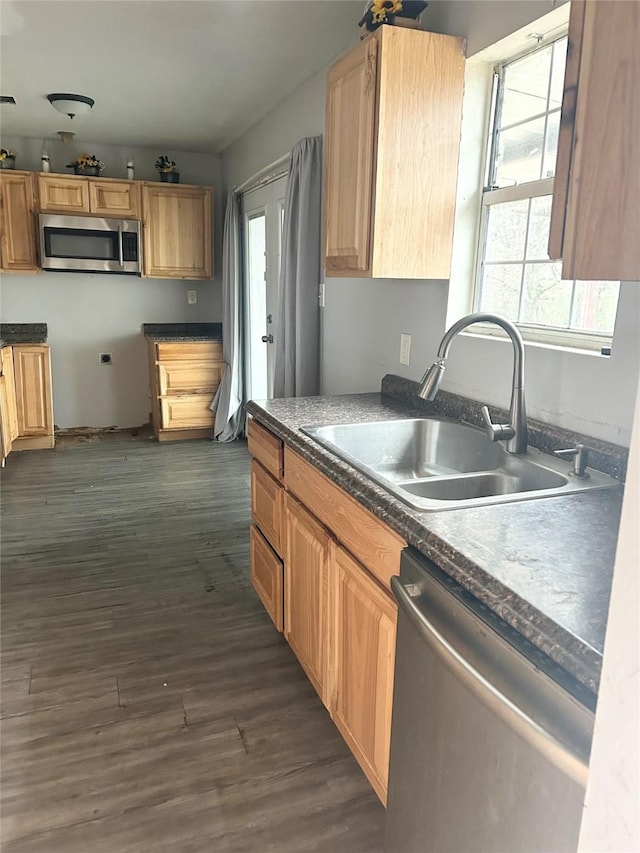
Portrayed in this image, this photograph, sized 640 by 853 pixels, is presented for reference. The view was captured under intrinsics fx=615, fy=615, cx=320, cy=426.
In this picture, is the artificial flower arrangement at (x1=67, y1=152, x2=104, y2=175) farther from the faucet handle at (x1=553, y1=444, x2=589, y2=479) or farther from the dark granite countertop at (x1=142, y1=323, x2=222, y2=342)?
the faucet handle at (x1=553, y1=444, x2=589, y2=479)

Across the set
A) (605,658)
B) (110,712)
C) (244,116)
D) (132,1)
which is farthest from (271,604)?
(244,116)

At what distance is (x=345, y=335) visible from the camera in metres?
3.09

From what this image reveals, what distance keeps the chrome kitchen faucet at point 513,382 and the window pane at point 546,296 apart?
27 centimetres

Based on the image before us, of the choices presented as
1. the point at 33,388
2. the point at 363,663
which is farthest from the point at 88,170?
the point at 363,663

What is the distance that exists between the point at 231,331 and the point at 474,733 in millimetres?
4282

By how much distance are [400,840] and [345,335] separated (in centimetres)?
224

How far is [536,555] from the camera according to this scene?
1.07 m

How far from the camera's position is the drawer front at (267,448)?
2.08m

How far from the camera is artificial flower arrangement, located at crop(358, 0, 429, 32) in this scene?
1946mm

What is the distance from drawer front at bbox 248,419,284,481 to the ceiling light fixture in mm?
2693

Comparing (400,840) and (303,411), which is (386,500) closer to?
(400,840)

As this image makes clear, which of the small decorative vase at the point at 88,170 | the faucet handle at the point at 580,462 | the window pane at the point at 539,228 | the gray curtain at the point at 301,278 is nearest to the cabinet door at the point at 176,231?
the small decorative vase at the point at 88,170

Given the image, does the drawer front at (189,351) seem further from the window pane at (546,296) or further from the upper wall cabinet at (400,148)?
the window pane at (546,296)

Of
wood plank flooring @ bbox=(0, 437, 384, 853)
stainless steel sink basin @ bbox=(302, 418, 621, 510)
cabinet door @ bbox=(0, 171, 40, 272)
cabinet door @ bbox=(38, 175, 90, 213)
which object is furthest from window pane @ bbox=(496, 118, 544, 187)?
cabinet door @ bbox=(0, 171, 40, 272)
